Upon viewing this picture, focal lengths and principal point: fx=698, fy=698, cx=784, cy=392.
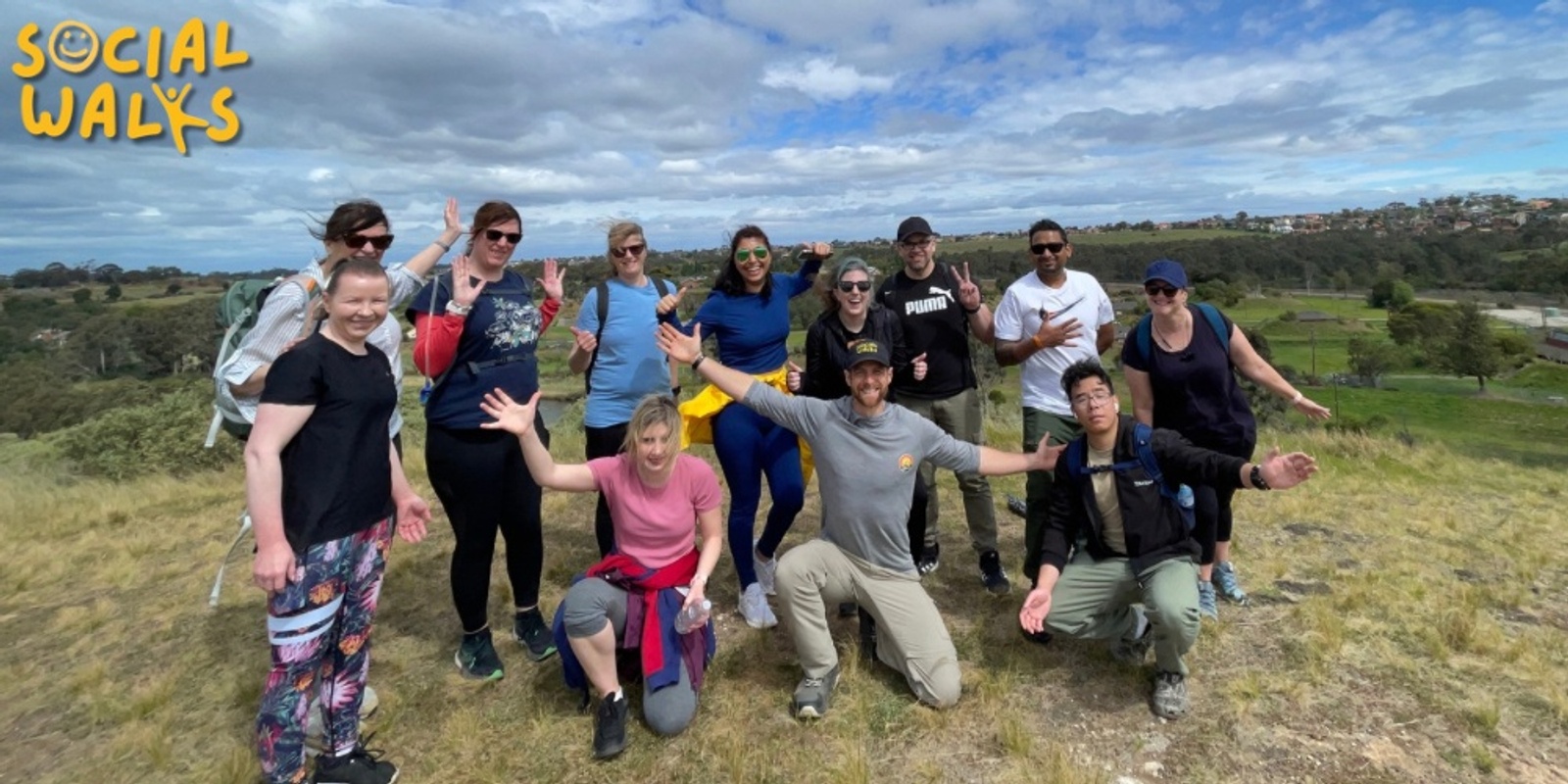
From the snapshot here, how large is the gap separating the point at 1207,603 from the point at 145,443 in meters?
20.0

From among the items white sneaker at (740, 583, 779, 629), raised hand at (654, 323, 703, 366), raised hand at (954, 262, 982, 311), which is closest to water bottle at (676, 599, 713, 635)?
white sneaker at (740, 583, 779, 629)

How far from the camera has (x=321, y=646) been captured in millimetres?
2906

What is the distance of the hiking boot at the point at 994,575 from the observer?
504 centimetres

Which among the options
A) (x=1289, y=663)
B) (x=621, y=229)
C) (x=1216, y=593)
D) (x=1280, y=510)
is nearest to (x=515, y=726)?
(x=621, y=229)

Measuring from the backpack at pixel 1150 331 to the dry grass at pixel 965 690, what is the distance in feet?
5.95

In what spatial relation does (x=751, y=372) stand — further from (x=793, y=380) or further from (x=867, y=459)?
(x=867, y=459)

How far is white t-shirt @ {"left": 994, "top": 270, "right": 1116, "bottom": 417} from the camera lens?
457 cm

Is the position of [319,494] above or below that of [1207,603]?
above

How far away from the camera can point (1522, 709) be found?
3615mm

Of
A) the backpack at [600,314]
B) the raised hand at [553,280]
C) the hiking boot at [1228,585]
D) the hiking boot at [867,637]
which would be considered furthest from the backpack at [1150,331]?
the raised hand at [553,280]

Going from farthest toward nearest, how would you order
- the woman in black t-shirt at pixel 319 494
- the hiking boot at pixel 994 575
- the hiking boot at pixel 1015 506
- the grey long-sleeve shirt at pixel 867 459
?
the hiking boot at pixel 1015 506 < the hiking boot at pixel 994 575 < the grey long-sleeve shirt at pixel 867 459 < the woman in black t-shirt at pixel 319 494

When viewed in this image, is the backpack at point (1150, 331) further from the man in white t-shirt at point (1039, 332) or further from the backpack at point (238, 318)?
the backpack at point (238, 318)

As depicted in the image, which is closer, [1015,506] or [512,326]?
[512,326]

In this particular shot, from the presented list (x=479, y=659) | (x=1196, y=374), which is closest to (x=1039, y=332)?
(x=1196, y=374)
